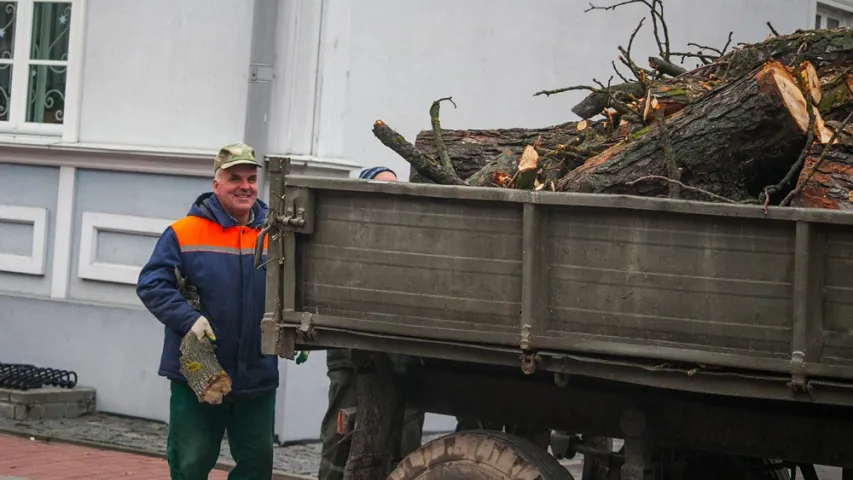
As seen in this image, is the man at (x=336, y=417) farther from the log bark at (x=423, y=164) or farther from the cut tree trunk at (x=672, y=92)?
the cut tree trunk at (x=672, y=92)

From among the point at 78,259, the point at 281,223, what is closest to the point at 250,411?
the point at 281,223

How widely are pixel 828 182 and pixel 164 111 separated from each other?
606cm

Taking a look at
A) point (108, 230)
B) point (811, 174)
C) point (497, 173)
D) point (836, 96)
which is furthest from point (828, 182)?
Result: point (108, 230)

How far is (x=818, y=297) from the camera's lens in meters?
4.18

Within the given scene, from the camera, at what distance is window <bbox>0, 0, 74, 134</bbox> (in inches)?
421

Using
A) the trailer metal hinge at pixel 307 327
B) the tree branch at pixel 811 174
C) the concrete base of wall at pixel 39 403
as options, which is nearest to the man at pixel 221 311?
the trailer metal hinge at pixel 307 327

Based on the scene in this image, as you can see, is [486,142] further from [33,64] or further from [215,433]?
[33,64]

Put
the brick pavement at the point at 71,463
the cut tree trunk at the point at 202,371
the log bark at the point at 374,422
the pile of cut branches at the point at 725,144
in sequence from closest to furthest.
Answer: the pile of cut branches at the point at 725,144 → the log bark at the point at 374,422 → the cut tree trunk at the point at 202,371 → the brick pavement at the point at 71,463

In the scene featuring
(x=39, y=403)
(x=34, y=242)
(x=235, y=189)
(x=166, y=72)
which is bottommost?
(x=39, y=403)

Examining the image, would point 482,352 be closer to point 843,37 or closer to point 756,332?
point 756,332

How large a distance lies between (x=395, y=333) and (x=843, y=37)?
2.50 m

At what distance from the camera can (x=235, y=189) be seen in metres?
6.16

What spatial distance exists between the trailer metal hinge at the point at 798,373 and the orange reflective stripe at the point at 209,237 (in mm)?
2633

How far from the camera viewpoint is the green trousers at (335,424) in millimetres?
6059
